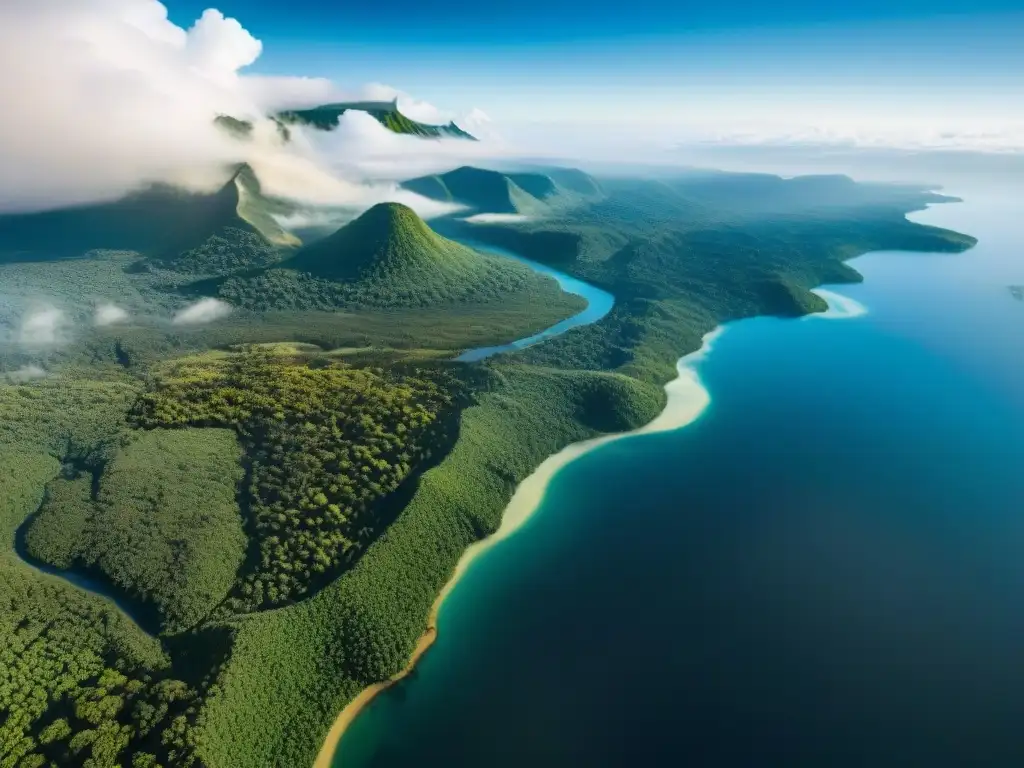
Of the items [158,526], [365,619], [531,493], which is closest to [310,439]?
[158,526]

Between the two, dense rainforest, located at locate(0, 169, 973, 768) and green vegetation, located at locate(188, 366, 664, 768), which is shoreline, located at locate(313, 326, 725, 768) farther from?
dense rainforest, located at locate(0, 169, 973, 768)

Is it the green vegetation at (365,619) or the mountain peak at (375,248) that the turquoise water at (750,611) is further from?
the mountain peak at (375,248)

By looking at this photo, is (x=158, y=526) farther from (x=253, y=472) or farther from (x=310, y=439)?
(x=310, y=439)

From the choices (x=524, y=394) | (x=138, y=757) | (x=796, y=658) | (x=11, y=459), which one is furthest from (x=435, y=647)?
(x=11, y=459)

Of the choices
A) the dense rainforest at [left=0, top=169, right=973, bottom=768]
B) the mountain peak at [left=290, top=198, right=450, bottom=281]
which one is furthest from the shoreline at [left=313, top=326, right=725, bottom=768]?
the mountain peak at [left=290, top=198, right=450, bottom=281]

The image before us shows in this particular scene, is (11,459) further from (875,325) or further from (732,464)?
(875,325)

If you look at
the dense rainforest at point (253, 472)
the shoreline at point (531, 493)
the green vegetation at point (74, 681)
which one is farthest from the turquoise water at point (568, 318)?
the green vegetation at point (74, 681)
